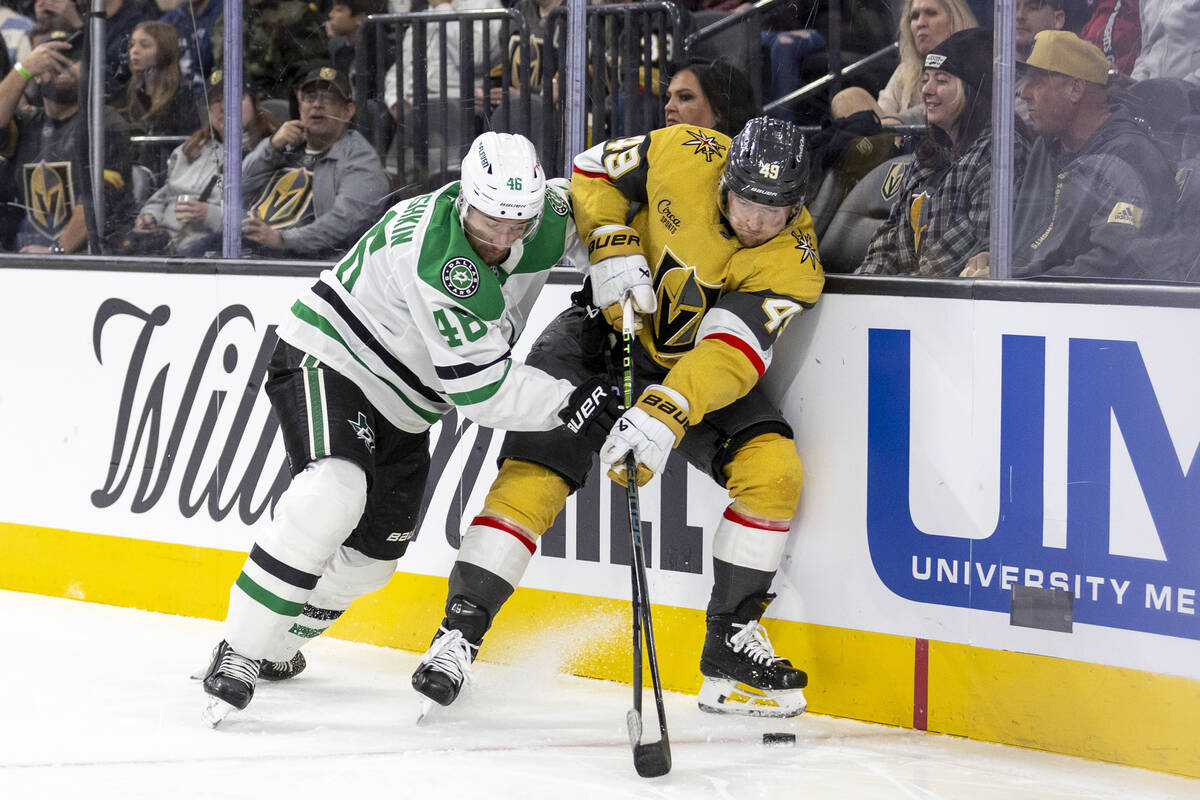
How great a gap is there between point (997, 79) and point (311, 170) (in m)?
1.98

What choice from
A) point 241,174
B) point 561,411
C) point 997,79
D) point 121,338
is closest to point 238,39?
point 241,174

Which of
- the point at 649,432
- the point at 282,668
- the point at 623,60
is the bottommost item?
the point at 282,668

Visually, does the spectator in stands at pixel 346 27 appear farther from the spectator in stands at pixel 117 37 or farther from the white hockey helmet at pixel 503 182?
the white hockey helmet at pixel 503 182

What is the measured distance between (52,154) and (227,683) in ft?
7.54

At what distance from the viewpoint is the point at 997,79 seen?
9.88 feet

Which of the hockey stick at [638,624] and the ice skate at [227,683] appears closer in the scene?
the hockey stick at [638,624]

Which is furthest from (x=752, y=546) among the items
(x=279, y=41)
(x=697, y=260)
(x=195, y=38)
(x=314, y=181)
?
(x=195, y=38)

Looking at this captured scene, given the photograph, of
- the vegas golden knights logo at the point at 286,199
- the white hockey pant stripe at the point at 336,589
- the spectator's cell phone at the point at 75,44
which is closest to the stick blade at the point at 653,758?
the white hockey pant stripe at the point at 336,589

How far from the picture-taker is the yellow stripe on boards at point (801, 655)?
9.14 ft

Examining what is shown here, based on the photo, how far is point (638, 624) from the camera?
9.65 ft

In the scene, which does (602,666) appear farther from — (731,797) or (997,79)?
(997,79)

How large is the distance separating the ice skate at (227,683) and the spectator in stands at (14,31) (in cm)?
250

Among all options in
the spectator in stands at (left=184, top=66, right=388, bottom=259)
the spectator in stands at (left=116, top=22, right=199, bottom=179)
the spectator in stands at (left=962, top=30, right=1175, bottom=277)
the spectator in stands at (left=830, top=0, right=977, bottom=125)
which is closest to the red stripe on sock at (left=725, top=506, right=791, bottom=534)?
the spectator in stands at (left=962, top=30, right=1175, bottom=277)

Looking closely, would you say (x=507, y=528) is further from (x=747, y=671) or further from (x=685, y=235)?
(x=685, y=235)
